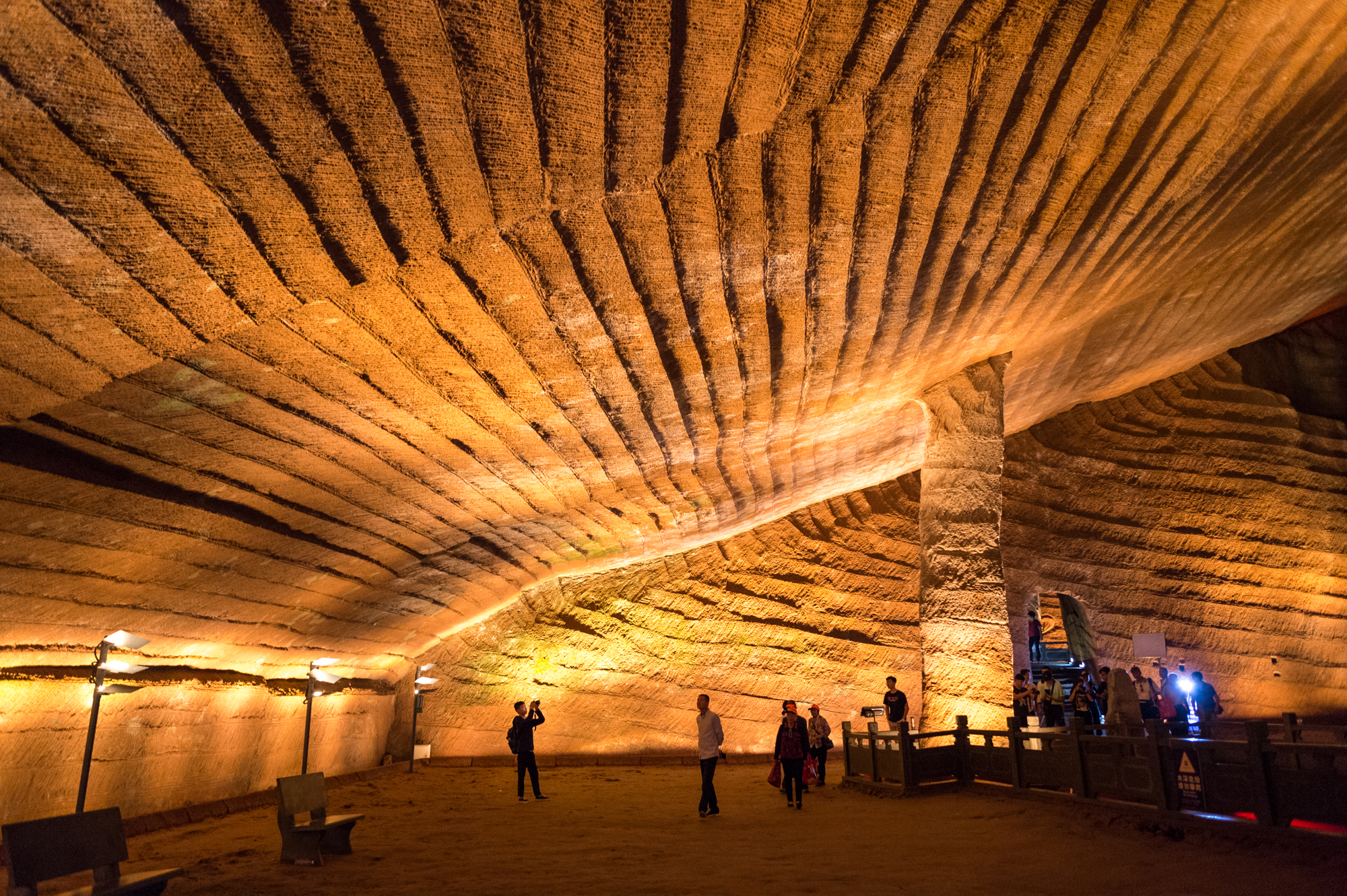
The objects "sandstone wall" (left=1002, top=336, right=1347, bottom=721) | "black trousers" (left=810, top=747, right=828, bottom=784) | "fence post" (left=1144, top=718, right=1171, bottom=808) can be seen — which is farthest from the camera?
"sandstone wall" (left=1002, top=336, right=1347, bottom=721)

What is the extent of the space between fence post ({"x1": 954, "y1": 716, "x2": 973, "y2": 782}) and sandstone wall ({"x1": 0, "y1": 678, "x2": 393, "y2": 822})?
749 cm

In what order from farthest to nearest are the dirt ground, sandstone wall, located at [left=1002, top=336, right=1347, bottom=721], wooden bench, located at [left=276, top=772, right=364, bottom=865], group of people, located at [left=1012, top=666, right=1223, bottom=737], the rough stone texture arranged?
sandstone wall, located at [left=1002, top=336, right=1347, bottom=721]
the rough stone texture
group of people, located at [left=1012, top=666, right=1223, bottom=737]
wooden bench, located at [left=276, top=772, right=364, bottom=865]
the dirt ground

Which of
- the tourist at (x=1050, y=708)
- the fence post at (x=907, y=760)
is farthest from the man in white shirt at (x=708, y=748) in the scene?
the tourist at (x=1050, y=708)

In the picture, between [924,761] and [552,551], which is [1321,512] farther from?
[552,551]

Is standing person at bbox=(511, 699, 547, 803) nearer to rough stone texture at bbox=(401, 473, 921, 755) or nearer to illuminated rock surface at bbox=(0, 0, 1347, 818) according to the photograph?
illuminated rock surface at bbox=(0, 0, 1347, 818)

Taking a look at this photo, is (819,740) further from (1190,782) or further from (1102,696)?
(1102,696)

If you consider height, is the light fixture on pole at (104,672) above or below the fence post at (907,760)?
above

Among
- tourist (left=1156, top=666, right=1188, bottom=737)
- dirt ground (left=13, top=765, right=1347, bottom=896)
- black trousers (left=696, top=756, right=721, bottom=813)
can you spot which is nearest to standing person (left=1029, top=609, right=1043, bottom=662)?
tourist (left=1156, top=666, right=1188, bottom=737)

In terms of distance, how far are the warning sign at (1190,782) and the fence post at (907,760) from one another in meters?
2.53

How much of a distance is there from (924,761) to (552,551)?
5.27 metres

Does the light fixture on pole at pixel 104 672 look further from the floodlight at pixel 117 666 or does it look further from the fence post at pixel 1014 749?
the fence post at pixel 1014 749

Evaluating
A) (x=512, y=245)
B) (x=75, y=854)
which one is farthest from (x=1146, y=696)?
(x=75, y=854)

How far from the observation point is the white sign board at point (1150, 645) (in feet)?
49.9

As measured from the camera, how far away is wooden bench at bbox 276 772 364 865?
5.82m
